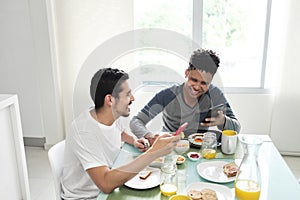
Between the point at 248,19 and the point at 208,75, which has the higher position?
the point at 248,19

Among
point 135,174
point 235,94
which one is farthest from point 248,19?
point 135,174

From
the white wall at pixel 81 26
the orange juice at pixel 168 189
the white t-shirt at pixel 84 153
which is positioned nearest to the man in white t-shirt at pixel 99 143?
the white t-shirt at pixel 84 153

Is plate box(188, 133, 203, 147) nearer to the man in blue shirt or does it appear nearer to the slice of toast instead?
the man in blue shirt

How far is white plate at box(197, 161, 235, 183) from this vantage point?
1.12 metres

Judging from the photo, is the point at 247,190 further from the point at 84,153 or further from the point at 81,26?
the point at 81,26

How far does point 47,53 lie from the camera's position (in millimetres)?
2488

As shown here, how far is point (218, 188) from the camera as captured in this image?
1057 mm

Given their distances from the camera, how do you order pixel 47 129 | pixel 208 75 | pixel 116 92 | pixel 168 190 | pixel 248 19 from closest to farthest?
pixel 168 190 → pixel 116 92 → pixel 208 75 → pixel 248 19 → pixel 47 129

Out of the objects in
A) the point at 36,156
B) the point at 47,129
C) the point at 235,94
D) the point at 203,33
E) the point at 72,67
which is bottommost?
the point at 36,156

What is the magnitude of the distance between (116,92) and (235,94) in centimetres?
159

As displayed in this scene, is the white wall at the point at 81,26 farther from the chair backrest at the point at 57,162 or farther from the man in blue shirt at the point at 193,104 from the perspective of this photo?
the chair backrest at the point at 57,162

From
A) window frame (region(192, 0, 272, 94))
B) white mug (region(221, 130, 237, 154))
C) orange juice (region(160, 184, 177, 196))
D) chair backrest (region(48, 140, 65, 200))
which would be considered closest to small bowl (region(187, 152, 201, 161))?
white mug (region(221, 130, 237, 154))

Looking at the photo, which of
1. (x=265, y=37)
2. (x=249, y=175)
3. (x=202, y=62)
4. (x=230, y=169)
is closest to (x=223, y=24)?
(x=265, y=37)

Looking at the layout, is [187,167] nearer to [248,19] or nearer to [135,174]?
[135,174]
